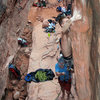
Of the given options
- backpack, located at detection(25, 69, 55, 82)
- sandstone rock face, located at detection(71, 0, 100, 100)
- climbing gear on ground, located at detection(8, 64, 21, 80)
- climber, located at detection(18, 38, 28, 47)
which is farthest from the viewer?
climber, located at detection(18, 38, 28, 47)

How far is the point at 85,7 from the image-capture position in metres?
1.59

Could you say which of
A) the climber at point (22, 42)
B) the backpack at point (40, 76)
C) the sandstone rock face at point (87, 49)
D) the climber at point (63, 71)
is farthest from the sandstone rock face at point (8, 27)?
the climber at point (22, 42)

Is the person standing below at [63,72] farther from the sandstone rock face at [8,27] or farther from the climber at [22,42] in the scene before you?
the climber at [22,42]

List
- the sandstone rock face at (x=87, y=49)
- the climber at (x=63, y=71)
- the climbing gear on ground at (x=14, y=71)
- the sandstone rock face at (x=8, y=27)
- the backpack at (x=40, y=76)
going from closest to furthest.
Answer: the sandstone rock face at (x=87, y=49) → the climber at (x=63, y=71) → the sandstone rock face at (x=8, y=27) → the backpack at (x=40, y=76) → the climbing gear on ground at (x=14, y=71)

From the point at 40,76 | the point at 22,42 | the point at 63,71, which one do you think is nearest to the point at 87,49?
the point at 63,71

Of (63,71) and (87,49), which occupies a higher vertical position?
(87,49)

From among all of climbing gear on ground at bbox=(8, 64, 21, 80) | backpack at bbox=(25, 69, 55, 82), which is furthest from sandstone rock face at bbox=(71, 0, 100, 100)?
climbing gear on ground at bbox=(8, 64, 21, 80)

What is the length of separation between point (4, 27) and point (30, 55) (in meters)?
3.12

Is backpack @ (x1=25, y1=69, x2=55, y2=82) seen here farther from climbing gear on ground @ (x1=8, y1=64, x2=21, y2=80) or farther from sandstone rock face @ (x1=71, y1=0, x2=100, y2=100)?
sandstone rock face @ (x1=71, y1=0, x2=100, y2=100)

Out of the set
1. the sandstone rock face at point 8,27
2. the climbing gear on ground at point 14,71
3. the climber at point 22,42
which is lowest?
the climbing gear on ground at point 14,71

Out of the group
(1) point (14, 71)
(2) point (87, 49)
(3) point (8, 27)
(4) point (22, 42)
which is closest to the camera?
(2) point (87, 49)

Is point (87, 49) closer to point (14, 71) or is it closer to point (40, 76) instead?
point (40, 76)

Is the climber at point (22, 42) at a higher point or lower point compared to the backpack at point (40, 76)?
higher

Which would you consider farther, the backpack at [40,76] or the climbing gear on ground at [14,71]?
the climbing gear on ground at [14,71]
